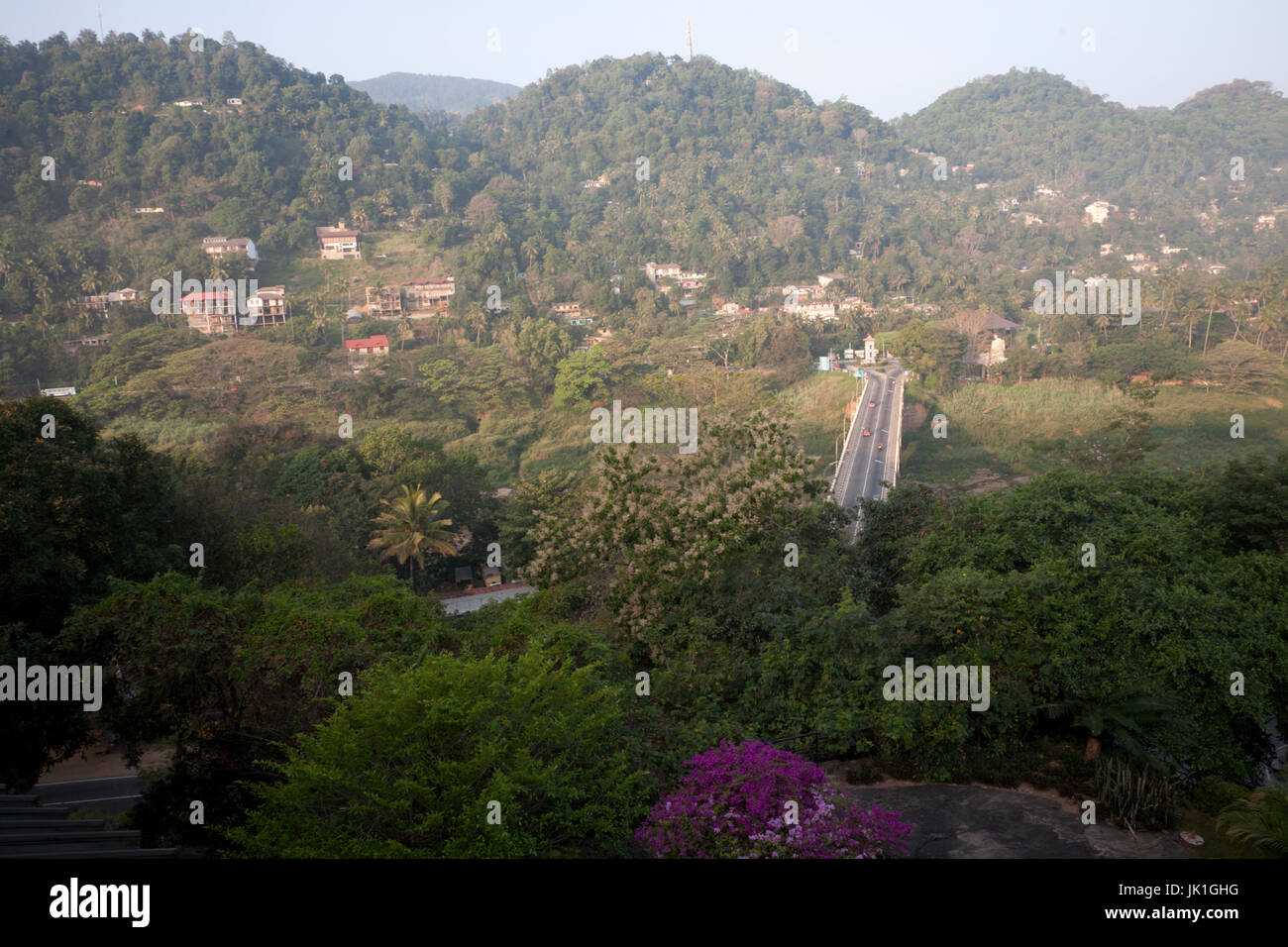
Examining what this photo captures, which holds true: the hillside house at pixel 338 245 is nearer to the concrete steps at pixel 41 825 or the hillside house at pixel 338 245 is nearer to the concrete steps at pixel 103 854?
the concrete steps at pixel 41 825

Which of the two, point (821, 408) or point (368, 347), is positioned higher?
point (368, 347)

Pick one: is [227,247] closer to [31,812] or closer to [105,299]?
[105,299]

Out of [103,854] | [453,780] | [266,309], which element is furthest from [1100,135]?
[103,854]

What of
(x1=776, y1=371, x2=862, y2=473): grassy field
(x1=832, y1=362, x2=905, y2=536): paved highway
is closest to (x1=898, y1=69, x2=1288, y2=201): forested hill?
(x1=776, y1=371, x2=862, y2=473): grassy field

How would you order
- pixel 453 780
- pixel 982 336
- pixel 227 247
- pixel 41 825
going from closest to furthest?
pixel 453 780 < pixel 41 825 < pixel 982 336 < pixel 227 247

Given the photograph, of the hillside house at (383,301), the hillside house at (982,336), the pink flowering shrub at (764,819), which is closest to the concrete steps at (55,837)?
the pink flowering shrub at (764,819)
